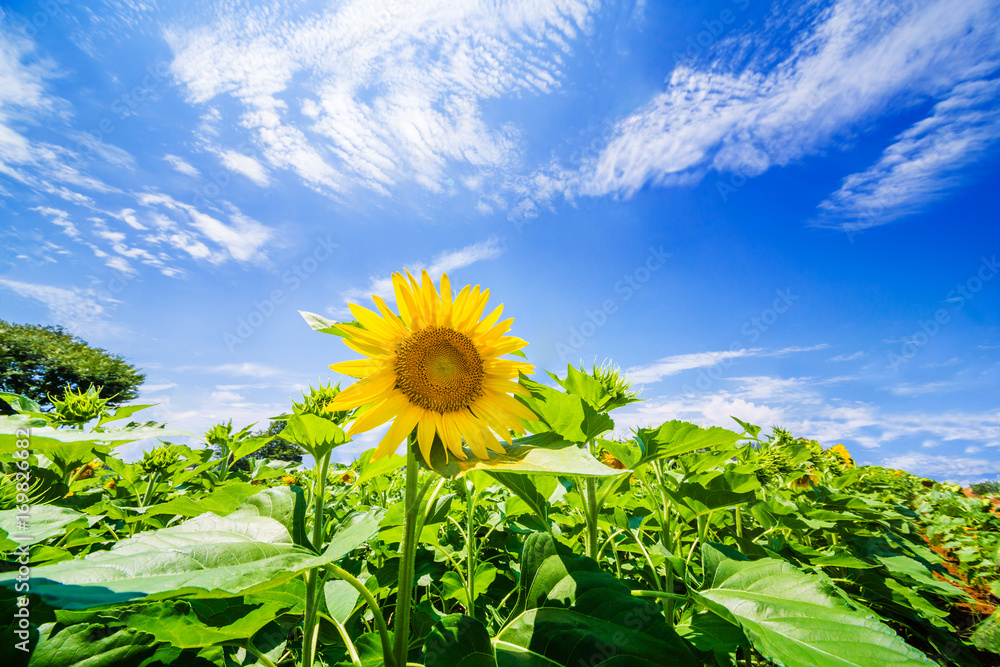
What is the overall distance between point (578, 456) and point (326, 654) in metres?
1.30

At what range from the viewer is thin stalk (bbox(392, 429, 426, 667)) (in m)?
1.13

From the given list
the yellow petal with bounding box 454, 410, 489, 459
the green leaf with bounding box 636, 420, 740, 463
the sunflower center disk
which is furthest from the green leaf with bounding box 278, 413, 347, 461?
the green leaf with bounding box 636, 420, 740, 463

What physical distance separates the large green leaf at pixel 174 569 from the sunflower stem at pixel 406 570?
21cm

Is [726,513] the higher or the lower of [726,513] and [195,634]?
the higher

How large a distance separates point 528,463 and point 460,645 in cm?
48

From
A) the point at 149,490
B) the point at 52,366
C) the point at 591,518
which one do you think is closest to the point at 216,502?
the point at 591,518

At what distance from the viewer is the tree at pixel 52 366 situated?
2516 centimetres

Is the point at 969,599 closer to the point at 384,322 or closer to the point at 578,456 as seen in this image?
the point at 578,456

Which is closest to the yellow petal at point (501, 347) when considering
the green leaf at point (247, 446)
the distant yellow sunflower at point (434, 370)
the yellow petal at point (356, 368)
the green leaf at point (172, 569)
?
the distant yellow sunflower at point (434, 370)

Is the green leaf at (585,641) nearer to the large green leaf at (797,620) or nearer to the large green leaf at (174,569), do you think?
the large green leaf at (797,620)

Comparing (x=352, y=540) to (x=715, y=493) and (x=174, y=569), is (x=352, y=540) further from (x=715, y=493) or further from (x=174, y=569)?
(x=715, y=493)

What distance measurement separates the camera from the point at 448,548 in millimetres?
2568

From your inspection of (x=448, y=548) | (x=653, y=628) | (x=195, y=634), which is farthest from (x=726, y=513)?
(x=195, y=634)

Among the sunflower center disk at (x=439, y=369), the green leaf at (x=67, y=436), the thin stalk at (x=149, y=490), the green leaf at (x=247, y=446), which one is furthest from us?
the green leaf at (x=247, y=446)
